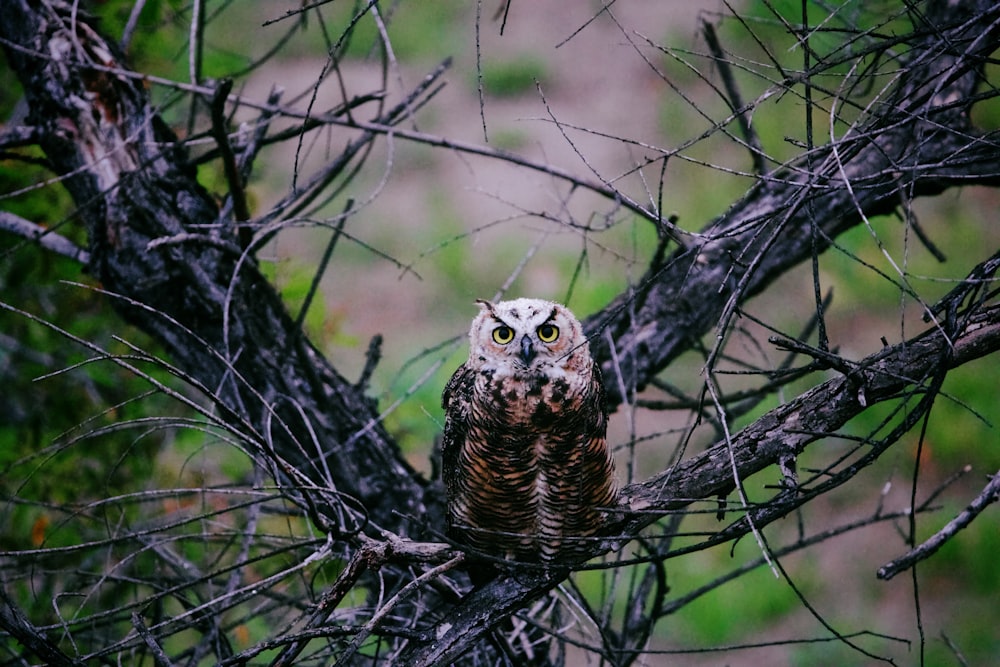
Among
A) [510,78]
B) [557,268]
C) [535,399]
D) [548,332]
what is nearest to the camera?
[535,399]

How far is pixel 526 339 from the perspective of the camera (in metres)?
2.45

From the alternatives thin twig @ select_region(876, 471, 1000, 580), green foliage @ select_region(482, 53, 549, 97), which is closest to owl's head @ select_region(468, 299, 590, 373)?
thin twig @ select_region(876, 471, 1000, 580)

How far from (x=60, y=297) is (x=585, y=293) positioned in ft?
13.0

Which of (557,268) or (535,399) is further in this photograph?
(557,268)

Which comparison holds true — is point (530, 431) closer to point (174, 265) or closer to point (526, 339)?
point (526, 339)

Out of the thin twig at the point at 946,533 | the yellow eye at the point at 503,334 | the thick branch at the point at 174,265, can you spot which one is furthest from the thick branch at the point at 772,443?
the thick branch at the point at 174,265

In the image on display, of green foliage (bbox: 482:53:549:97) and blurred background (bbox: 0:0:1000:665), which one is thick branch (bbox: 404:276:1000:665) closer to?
blurred background (bbox: 0:0:1000:665)

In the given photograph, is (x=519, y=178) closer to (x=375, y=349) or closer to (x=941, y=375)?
(x=375, y=349)

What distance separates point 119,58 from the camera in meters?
3.16

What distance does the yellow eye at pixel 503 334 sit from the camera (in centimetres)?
251

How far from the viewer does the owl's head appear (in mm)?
2426

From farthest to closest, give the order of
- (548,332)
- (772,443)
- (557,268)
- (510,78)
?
(510,78)
(557,268)
(548,332)
(772,443)

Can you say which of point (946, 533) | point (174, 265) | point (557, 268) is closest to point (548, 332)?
point (946, 533)

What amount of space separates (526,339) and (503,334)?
10cm
